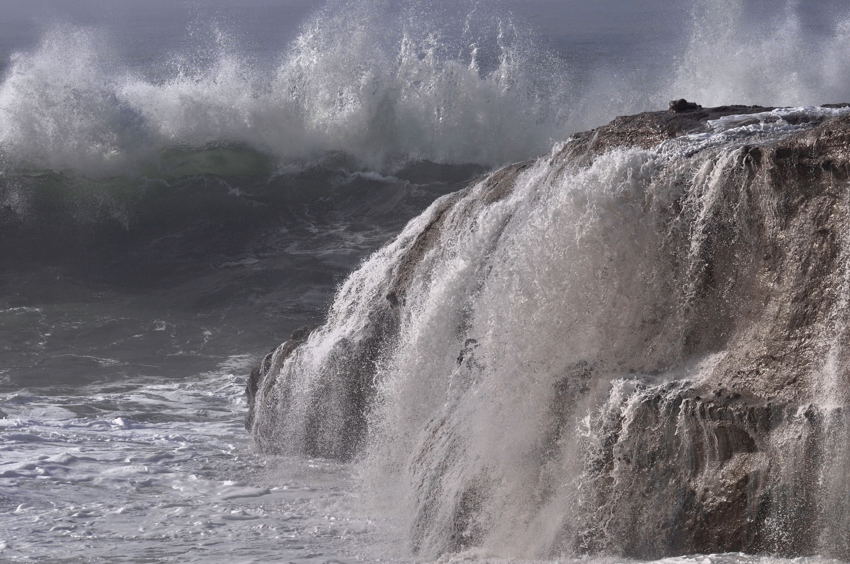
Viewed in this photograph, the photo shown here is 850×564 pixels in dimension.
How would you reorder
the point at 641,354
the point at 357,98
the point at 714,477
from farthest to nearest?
the point at 357,98
the point at 641,354
the point at 714,477

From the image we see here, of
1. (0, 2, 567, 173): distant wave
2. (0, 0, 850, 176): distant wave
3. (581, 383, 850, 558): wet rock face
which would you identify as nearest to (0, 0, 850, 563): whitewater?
(581, 383, 850, 558): wet rock face

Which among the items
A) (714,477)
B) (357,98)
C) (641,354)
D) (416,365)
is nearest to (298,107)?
(357,98)

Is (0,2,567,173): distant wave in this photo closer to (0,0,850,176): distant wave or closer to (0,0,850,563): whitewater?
(0,0,850,176): distant wave

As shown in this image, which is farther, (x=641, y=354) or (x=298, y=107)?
(x=298, y=107)

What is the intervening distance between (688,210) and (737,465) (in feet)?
4.26

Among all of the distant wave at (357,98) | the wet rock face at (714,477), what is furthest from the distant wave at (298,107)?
the wet rock face at (714,477)

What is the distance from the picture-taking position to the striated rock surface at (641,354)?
197 inches

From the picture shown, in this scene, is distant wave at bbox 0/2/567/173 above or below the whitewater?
above

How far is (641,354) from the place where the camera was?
5750mm

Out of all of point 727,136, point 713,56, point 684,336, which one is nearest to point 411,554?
point 684,336

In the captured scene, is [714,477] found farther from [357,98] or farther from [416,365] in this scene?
[357,98]

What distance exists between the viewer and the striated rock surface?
16.4ft

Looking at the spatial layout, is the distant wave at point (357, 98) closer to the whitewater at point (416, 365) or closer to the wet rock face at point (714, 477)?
the whitewater at point (416, 365)

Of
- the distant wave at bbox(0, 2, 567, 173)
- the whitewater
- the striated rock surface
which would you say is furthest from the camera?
the distant wave at bbox(0, 2, 567, 173)
